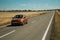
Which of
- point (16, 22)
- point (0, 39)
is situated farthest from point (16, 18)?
point (0, 39)

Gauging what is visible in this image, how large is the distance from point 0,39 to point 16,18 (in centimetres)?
1366

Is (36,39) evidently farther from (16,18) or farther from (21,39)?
(16,18)


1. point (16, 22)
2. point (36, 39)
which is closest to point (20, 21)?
point (16, 22)

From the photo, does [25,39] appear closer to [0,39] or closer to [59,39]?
[0,39]

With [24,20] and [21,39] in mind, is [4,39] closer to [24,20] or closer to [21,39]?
[21,39]

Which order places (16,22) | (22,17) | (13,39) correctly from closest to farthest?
(13,39), (16,22), (22,17)

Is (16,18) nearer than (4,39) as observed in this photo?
No

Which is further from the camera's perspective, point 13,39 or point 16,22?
point 16,22

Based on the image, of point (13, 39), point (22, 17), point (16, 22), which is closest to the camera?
point (13, 39)

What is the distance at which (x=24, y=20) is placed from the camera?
24.8 meters

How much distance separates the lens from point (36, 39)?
1116 cm

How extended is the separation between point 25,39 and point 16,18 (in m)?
13.8

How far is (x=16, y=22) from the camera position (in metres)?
23.7

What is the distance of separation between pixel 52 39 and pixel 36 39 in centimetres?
111
